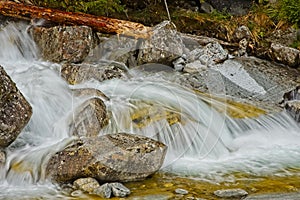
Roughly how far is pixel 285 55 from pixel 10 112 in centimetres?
653

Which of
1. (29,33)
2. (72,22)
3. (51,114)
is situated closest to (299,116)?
(51,114)

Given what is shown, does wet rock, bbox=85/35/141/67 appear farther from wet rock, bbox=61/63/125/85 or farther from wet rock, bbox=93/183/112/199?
wet rock, bbox=93/183/112/199

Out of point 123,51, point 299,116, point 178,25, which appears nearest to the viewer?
point 299,116

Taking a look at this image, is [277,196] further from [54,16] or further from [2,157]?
[54,16]

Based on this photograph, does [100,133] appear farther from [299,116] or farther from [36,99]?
[299,116]

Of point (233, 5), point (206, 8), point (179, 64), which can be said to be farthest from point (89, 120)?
point (233, 5)

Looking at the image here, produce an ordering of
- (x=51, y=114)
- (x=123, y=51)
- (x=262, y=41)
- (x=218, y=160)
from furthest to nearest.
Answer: (x=262, y=41), (x=123, y=51), (x=51, y=114), (x=218, y=160)

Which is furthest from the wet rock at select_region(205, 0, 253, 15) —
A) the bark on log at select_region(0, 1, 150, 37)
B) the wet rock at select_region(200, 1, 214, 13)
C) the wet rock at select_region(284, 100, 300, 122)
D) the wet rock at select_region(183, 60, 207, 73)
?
the wet rock at select_region(284, 100, 300, 122)

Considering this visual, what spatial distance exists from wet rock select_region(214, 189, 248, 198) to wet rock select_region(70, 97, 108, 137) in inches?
79.6

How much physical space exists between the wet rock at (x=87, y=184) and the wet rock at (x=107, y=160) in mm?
75

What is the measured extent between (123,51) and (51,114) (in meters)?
3.16

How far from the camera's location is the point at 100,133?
6.15 m

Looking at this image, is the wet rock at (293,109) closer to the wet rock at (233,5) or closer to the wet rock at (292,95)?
the wet rock at (292,95)

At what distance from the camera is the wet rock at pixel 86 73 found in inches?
322
